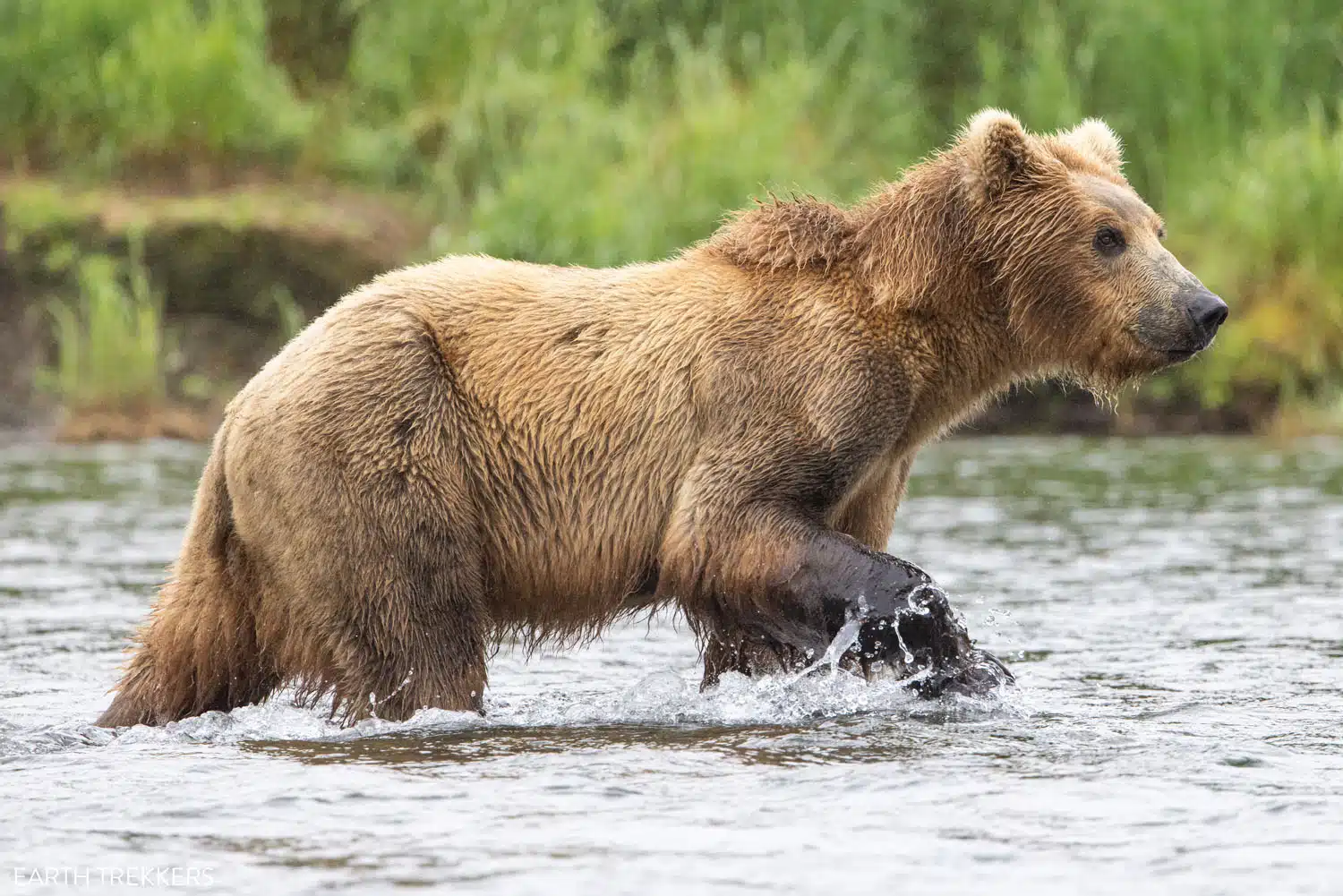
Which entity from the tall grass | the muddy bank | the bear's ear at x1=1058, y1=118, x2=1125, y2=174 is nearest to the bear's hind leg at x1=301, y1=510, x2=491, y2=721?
the bear's ear at x1=1058, y1=118, x2=1125, y2=174

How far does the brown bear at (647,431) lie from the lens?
5.56 meters

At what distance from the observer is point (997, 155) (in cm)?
601

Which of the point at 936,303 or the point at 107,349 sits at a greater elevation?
the point at 107,349

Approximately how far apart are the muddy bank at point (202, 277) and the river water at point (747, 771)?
6.72 meters

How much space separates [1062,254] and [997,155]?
0.36 metres

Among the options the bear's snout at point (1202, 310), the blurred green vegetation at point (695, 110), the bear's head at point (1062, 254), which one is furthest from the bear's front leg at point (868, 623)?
the blurred green vegetation at point (695, 110)

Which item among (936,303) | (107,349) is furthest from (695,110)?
(936,303)

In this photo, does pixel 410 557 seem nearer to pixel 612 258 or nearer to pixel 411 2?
pixel 612 258

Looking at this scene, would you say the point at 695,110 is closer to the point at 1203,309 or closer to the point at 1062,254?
the point at 1062,254

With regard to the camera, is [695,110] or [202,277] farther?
[695,110]

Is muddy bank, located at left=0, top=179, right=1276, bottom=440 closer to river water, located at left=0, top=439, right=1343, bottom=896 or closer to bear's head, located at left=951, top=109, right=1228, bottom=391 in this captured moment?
river water, located at left=0, top=439, right=1343, bottom=896

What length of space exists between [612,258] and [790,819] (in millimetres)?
10465

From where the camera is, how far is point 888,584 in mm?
5539

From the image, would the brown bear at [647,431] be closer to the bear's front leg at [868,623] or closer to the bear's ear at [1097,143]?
the bear's front leg at [868,623]
